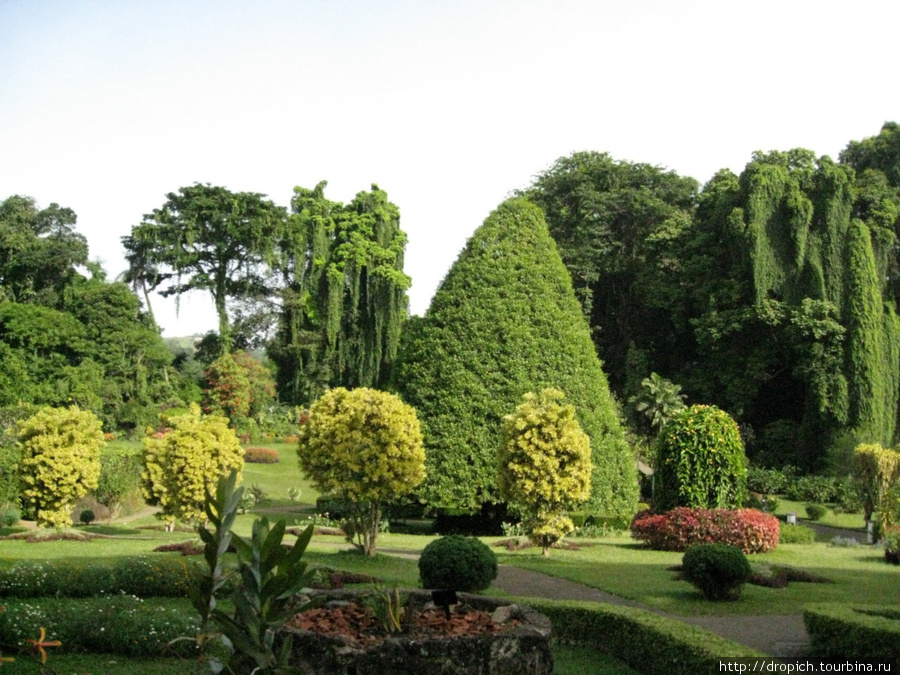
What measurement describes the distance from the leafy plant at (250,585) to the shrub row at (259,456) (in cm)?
3580

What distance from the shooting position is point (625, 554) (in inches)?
731

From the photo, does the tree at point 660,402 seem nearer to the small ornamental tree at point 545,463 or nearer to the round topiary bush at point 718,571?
the small ornamental tree at point 545,463

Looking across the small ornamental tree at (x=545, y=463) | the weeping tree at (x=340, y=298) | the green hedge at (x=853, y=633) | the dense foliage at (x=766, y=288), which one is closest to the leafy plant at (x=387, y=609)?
the green hedge at (x=853, y=633)

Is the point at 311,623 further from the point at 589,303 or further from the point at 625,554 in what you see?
the point at 589,303

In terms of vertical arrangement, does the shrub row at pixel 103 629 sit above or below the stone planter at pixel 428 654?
below

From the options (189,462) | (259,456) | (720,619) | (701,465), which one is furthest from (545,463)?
(259,456)

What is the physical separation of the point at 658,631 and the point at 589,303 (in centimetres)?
3484

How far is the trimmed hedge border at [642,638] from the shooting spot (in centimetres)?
816

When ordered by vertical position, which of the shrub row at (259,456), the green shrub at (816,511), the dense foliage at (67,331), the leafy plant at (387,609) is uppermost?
the dense foliage at (67,331)

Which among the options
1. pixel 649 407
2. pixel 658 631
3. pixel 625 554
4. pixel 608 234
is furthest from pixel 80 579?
pixel 608 234

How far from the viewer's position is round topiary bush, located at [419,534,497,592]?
12.7 meters

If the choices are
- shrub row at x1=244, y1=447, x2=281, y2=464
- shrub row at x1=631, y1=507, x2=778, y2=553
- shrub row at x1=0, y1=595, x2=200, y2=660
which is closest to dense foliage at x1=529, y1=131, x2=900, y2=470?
shrub row at x1=244, y1=447, x2=281, y2=464

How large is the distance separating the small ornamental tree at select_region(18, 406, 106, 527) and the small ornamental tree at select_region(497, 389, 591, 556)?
382 inches

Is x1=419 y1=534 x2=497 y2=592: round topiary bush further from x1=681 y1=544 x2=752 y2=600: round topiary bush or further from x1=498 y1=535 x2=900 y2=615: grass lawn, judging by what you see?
x1=681 y1=544 x2=752 y2=600: round topiary bush
